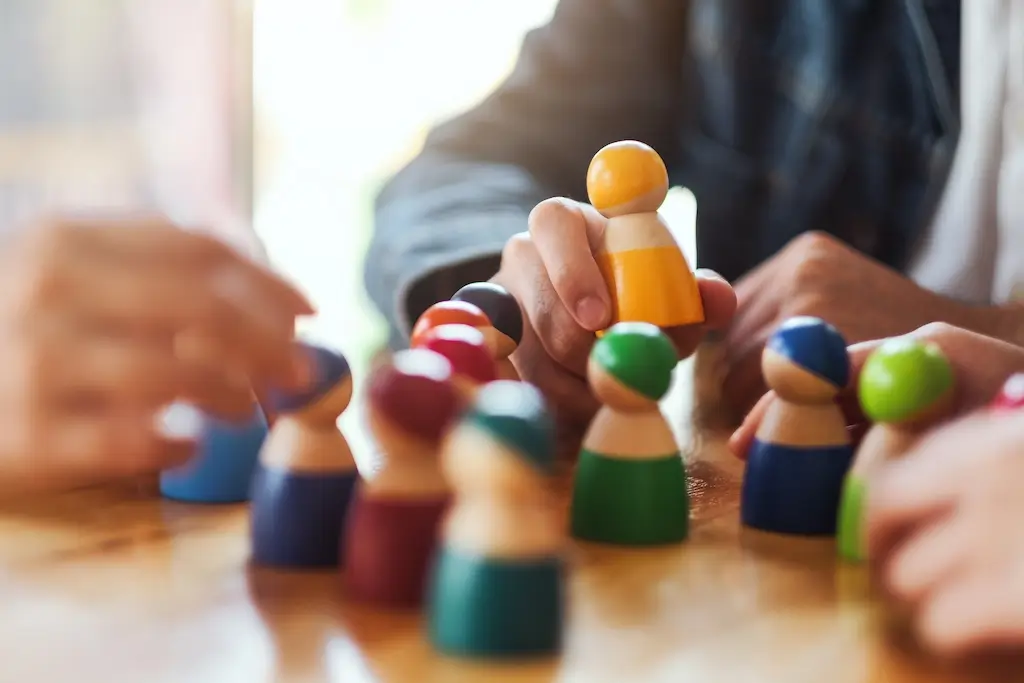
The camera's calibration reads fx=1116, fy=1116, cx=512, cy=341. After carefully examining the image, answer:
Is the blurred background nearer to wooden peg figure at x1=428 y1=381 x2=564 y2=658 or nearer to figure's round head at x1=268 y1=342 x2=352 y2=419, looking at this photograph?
figure's round head at x1=268 y1=342 x2=352 y2=419

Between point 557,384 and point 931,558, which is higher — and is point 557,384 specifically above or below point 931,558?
below

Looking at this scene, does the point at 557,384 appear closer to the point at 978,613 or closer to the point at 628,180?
the point at 628,180

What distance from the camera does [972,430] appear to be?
1.73ft

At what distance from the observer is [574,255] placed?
0.80m

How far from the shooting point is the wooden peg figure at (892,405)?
592 mm

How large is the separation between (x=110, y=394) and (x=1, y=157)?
8.35ft

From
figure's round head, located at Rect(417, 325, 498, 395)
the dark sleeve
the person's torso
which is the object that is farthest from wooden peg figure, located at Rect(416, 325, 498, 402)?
the person's torso

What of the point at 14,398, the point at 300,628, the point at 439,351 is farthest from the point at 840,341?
the point at 14,398

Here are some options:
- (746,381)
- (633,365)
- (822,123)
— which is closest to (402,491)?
(633,365)

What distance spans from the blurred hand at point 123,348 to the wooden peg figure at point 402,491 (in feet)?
0.26

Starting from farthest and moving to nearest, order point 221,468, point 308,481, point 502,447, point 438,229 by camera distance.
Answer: point 438,229 → point 221,468 → point 308,481 → point 502,447

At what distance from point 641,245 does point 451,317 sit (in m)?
0.15

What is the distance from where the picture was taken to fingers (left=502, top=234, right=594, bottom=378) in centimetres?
84

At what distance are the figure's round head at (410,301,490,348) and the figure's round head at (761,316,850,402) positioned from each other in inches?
7.2
